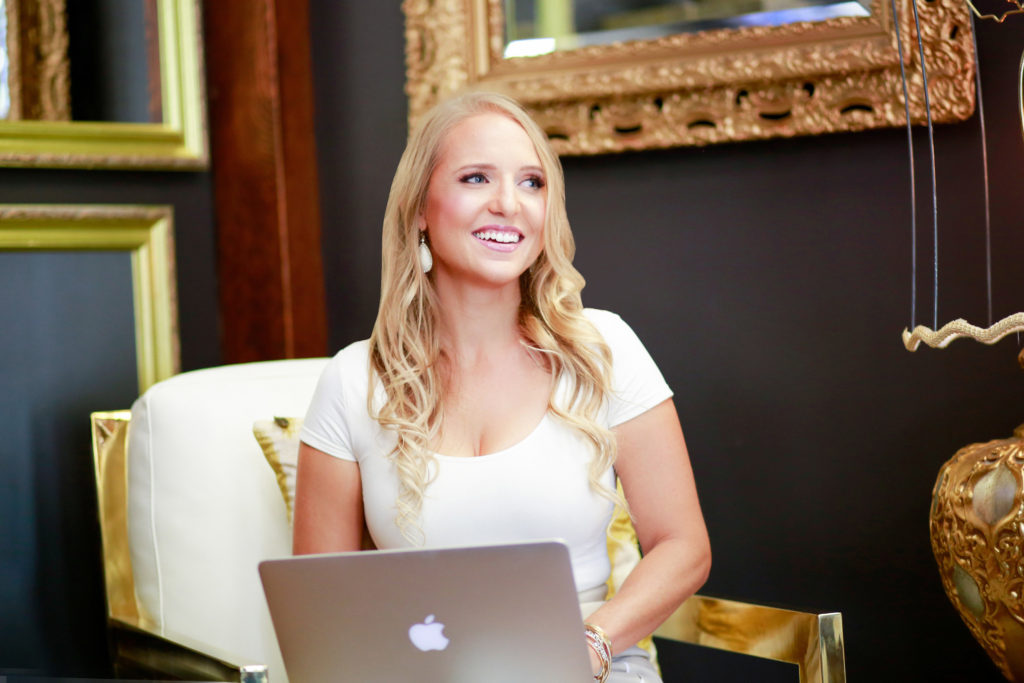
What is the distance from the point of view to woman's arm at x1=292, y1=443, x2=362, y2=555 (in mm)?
1601

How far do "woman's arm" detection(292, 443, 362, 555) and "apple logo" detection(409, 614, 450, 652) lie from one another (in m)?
0.49

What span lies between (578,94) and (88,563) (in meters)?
1.40

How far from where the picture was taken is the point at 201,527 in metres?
1.75

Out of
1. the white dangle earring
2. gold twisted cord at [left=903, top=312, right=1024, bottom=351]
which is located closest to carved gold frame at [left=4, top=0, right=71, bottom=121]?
the white dangle earring

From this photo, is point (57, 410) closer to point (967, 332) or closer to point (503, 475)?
point (503, 475)

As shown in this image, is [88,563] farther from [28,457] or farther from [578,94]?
[578,94]

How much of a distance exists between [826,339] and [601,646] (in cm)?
83

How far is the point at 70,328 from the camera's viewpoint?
226 centimetres

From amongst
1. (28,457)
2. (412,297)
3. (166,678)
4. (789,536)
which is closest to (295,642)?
(166,678)

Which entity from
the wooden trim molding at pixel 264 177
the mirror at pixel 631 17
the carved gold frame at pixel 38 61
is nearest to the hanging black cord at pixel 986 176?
the mirror at pixel 631 17

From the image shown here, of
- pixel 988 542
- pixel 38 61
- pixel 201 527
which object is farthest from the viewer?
pixel 38 61

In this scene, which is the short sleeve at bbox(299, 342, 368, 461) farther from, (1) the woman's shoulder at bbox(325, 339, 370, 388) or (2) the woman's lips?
(2) the woman's lips

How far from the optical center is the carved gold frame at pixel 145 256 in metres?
2.25

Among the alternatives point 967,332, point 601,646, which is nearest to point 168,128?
point 601,646
